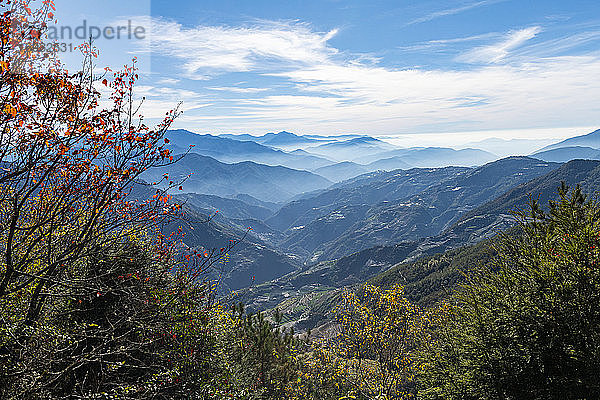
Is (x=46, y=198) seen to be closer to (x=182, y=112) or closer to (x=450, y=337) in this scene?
(x=182, y=112)

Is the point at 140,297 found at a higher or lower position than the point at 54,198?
lower

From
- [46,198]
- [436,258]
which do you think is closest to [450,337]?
[46,198]

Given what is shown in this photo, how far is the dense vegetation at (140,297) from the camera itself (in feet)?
29.4

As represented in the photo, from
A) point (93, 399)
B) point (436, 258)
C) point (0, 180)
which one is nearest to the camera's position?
point (0, 180)

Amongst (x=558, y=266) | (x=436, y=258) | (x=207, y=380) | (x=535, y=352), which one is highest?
(x=558, y=266)

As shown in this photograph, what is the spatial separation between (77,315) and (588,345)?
60.0 feet

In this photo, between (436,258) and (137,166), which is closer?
(137,166)

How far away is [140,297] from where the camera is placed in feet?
45.6

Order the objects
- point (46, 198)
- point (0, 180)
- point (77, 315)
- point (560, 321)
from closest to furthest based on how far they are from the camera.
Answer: point (0, 180) → point (46, 198) → point (560, 321) → point (77, 315)

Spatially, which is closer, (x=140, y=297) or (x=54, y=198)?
(x=54, y=198)

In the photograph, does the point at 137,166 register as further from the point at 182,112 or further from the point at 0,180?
the point at 0,180

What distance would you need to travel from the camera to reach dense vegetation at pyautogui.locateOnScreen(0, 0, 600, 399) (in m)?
8.95

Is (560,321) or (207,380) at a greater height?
(560,321)

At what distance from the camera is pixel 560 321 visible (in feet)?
39.4
